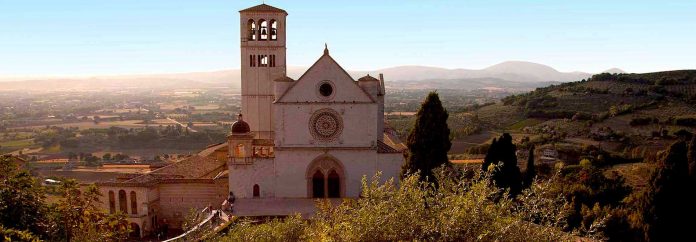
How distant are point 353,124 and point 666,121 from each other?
50733 mm

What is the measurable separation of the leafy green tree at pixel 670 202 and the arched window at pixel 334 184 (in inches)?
549

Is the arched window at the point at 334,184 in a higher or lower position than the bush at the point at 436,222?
lower

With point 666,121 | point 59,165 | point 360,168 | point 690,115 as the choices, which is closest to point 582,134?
point 666,121

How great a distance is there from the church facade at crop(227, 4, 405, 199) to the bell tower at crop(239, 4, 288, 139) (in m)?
5.49

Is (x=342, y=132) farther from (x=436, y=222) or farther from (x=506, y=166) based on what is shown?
(x=436, y=222)

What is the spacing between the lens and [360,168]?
92.5 feet

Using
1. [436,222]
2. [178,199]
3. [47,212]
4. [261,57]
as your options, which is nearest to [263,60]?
[261,57]

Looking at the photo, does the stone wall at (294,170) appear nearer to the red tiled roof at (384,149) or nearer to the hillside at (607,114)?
the red tiled roof at (384,149)

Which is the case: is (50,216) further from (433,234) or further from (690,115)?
(690,115)

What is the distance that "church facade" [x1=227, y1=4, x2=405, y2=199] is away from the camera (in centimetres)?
2755

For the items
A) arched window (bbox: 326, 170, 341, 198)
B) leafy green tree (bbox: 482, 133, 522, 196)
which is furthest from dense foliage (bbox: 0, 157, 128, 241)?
leafy green tree (bbox: 482, 133, 522, 196)

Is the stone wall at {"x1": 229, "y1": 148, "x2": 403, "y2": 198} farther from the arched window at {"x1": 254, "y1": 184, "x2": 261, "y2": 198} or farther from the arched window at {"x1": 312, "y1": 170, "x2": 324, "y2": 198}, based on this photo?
the arched window at {"x1": 312, "y1": 170, "x2": 324, "y2": 198}

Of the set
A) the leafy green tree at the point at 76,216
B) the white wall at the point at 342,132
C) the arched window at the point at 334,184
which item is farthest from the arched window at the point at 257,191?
the leafy green tree at the point at 76,216

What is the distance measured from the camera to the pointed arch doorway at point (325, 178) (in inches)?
1113
